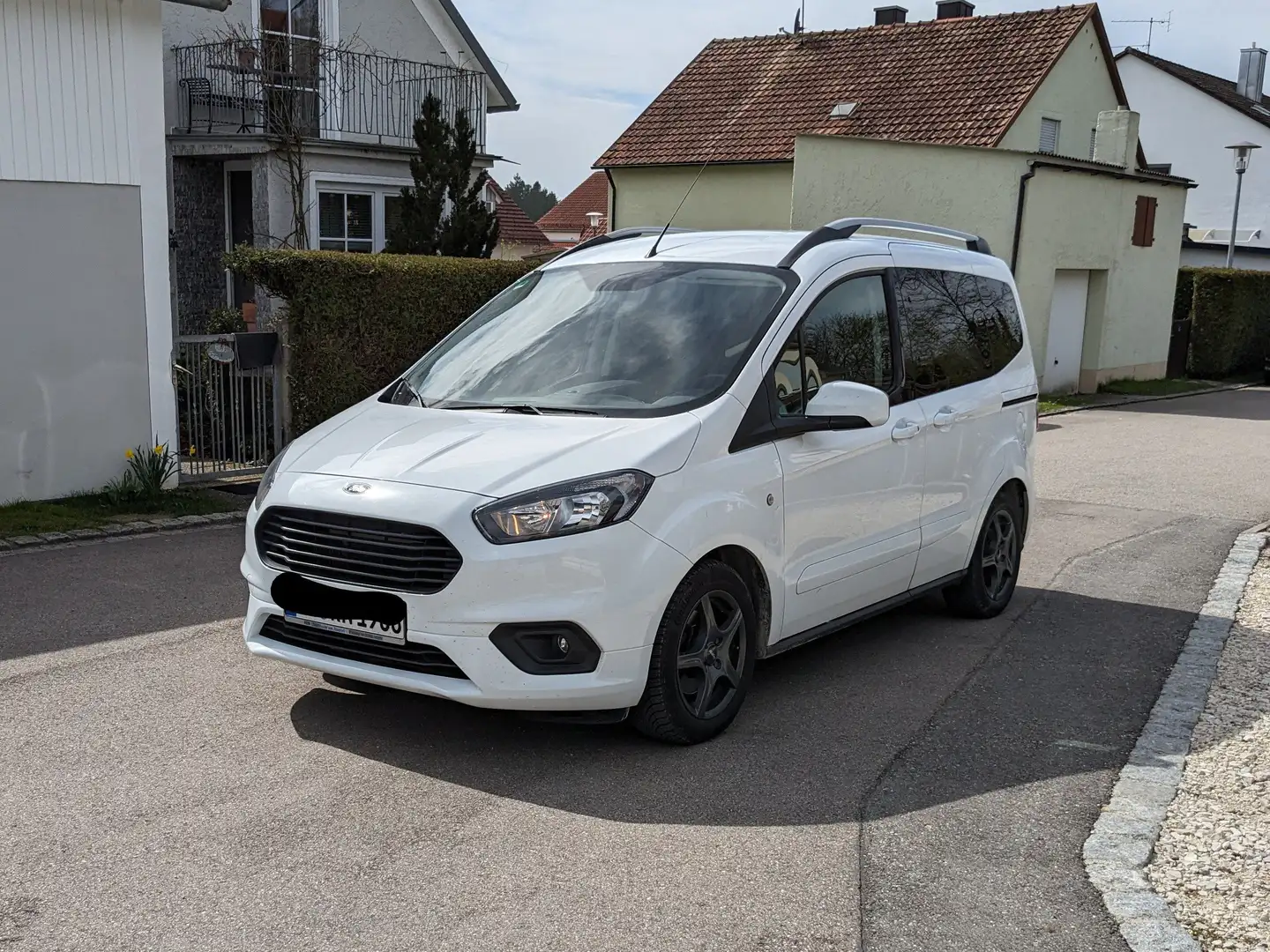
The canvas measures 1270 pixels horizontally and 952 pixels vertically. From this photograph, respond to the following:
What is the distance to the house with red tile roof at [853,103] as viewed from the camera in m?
25.7

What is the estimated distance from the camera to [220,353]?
10.8 metres

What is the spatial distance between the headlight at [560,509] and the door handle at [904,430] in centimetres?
197

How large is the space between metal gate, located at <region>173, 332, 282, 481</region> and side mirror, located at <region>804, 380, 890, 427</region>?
6.55 meters

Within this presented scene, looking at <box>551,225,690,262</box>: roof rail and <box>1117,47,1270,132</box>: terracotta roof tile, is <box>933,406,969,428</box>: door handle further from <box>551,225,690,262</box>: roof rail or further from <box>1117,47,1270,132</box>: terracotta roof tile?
<box>1117,47,1270,132</box>: terracotta roof tile

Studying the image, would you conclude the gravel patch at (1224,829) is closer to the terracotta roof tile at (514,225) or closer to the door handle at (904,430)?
the door handle at (904,430)

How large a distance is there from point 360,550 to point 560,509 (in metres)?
0.78

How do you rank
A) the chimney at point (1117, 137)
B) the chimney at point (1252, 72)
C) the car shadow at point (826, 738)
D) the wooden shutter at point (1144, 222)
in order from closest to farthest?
the car shadow at point (826, 738) → the wooden shutter at point (1144, 222) → the chimney at point (1117, 137) → the chimney at point (1252, 72)

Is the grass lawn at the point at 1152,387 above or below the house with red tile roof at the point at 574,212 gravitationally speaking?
below

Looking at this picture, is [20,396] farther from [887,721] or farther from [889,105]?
[889,105]

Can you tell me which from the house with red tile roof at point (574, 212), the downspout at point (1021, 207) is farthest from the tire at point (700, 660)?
the house with red tile roof at point (574, 212)

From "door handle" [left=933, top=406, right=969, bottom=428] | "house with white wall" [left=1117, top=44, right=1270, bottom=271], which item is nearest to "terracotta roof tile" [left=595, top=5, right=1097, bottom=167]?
"house with white wall" [left=1117, top=44, right=1270, bottom=271]

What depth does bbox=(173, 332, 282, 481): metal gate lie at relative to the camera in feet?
35.9

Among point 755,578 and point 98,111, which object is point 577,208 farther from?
point 755,578

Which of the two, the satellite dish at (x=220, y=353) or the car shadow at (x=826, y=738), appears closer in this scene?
the car shadow at (x=826, y=738)
